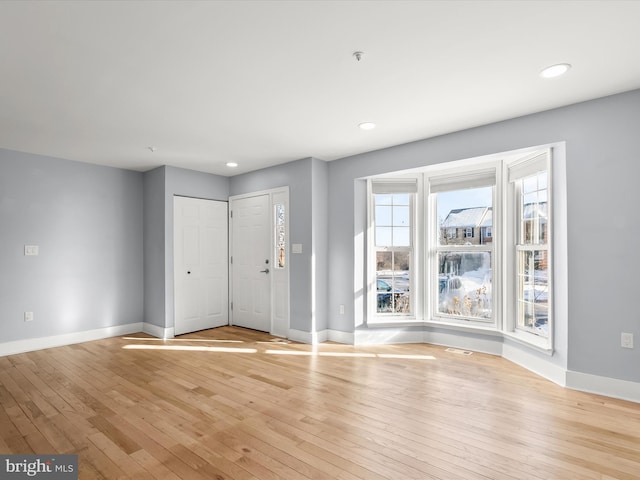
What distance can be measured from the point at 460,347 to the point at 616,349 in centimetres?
171

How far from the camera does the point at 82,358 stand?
4332 mm

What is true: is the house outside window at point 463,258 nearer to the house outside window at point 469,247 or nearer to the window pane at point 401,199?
the house outside window at point 469,247

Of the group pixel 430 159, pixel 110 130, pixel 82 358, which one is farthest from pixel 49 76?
pixel 430 159

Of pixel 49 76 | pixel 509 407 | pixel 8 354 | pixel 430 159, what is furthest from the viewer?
pixel 8 354

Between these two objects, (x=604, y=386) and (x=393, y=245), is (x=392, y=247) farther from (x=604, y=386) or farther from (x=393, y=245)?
(x=604, y=386)

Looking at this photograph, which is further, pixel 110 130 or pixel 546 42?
pixel 110 130

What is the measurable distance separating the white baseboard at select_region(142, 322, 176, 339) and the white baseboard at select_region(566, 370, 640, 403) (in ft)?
16.1

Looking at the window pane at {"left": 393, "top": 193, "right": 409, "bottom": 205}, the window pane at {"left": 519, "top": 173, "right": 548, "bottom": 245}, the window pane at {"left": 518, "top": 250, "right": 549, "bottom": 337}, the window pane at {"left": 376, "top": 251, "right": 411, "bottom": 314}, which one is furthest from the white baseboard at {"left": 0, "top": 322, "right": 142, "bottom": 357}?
the window pane at {"left": 519, "top": 173, "right": 548, "bottom": 245}

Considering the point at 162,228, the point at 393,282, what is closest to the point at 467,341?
the point at 393,282

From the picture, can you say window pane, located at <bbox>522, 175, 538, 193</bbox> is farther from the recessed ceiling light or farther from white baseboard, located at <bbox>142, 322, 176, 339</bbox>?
white baseboard, located at <bbox>142, 322, 176, 339</bbox>

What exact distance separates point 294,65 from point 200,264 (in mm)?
4034

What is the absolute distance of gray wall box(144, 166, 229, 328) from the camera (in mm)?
5336

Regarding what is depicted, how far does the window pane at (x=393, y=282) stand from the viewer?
492cm

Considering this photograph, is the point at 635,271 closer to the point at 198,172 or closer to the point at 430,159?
the point at 430,159
